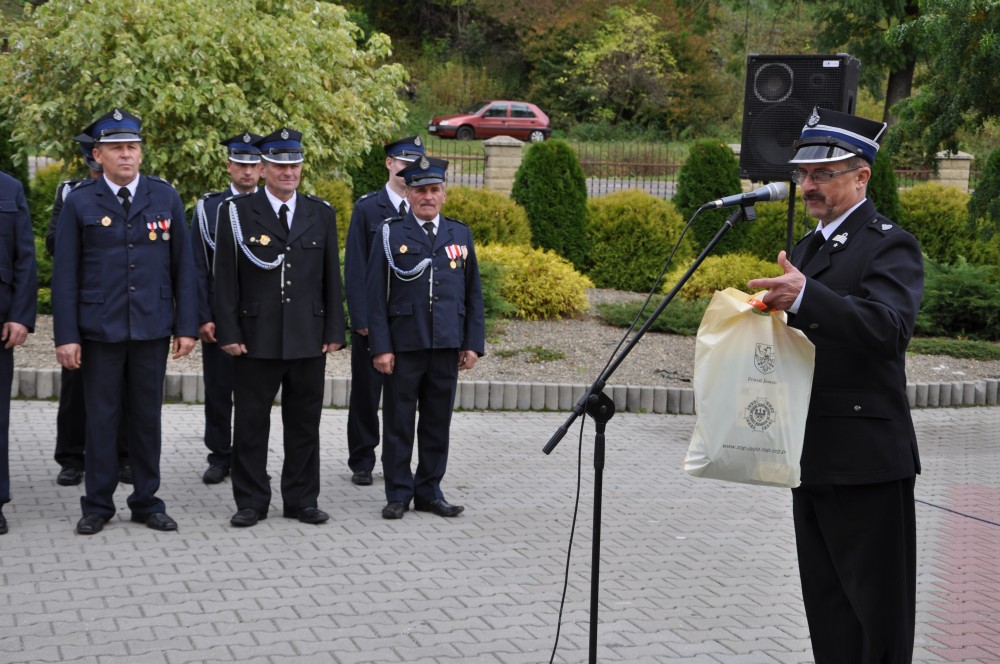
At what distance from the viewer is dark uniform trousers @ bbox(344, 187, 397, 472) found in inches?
298

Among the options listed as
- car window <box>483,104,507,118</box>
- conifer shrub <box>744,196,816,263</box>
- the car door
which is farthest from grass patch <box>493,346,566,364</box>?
car window <box>483,104,507,118</box>

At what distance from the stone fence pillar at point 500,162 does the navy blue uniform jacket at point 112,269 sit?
47.2 ft

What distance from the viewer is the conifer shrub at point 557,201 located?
17.2 m

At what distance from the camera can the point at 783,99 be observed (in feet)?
29.9

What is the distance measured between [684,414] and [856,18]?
18308mm

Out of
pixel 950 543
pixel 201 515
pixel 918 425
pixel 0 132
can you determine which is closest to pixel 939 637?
pixel 950 543

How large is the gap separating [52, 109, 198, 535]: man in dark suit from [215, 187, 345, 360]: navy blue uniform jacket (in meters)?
0.24

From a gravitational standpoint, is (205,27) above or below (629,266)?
above

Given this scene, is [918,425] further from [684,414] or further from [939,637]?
[939,637]

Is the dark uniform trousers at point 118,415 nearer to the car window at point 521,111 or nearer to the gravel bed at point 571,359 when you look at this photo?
the gravel bed at point 571,359

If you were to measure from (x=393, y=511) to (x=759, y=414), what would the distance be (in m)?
3.54

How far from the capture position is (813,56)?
8867mm

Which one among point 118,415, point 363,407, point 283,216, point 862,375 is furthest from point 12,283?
point 862,375

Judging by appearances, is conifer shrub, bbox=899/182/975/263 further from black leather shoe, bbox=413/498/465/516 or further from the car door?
the car door
